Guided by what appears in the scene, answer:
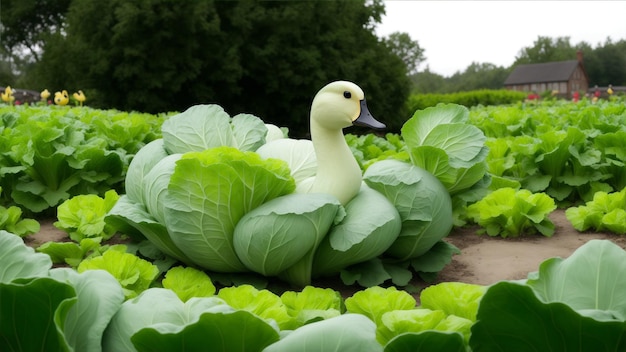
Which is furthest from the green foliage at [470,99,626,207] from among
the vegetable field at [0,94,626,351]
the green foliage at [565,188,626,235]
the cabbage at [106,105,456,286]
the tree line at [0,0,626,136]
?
the tree line at [0,0,626,136]

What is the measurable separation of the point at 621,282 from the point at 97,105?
28528 mm

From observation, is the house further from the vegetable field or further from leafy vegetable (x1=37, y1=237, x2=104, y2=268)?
leafy vegetable (x1=37, y1=237, x2=104, y2=268)

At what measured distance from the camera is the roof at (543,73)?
95500 mm

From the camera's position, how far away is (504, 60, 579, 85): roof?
95500 millimetres

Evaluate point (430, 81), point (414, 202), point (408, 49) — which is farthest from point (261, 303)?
point (430, 81)

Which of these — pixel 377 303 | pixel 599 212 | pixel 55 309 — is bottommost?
pixel 599 212

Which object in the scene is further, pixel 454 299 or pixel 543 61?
pixel 543 61

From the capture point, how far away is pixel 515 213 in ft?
13.0

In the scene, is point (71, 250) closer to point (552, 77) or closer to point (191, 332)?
point (191, 332)

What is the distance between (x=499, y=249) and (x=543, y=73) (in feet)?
335

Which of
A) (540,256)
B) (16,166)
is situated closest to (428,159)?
(540,256)

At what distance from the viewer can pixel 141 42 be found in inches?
1038

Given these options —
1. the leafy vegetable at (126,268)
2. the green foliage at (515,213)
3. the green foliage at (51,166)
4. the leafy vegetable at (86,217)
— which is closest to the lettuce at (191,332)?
the leafy vegetable at (126,268)

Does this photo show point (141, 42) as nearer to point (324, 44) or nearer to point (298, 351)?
point (324, 44)
